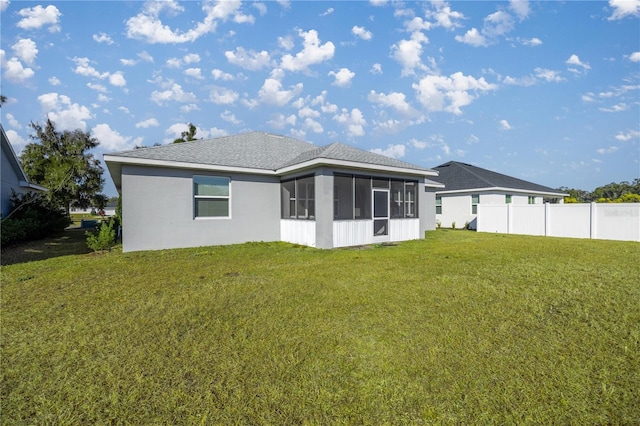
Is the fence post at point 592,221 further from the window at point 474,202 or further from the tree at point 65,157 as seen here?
the tree at point 65,157

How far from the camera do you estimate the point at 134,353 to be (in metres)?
2.88

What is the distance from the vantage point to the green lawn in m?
2.10

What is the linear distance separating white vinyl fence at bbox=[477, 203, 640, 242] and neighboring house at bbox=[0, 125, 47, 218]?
25596mm

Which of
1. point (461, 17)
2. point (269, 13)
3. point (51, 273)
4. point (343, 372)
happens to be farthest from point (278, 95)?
point (343, 372)

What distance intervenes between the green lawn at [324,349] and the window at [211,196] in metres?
4.67

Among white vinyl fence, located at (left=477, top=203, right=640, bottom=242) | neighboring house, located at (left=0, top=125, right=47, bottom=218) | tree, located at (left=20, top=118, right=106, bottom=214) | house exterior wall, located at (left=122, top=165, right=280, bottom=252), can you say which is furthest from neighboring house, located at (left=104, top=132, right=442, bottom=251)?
tree, located at (left=20, top=118, right=106, bottom=214)

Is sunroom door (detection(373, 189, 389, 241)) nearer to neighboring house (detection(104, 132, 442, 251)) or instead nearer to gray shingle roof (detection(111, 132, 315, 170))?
neighboring house (detection(104, 132, 442, 251))

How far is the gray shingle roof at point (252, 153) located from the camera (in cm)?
973

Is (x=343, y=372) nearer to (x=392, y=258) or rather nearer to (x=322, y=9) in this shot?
(x=392, y=258)

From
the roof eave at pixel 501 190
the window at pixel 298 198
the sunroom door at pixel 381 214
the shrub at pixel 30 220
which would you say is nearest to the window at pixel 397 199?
the sunroom door at pixel 381 214

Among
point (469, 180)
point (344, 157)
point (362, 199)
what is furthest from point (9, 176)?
point (469, 180)

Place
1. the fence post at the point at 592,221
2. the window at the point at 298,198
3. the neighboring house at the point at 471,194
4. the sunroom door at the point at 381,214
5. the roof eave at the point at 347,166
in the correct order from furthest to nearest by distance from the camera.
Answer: the neighboring house at the point at 471,194
the fence post at the point at 592,221
the sunroom door at the point at 381,214
the window at the point at 298,198
the roof eave at the point at 347,166

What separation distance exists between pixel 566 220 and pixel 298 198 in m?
13.5

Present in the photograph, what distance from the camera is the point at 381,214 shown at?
11.3 m
